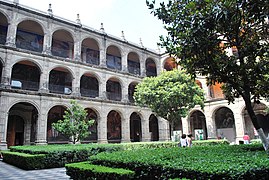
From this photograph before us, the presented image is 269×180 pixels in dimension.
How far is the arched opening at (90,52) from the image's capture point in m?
24.3

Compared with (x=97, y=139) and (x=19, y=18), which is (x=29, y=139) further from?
(x=19, y=18)

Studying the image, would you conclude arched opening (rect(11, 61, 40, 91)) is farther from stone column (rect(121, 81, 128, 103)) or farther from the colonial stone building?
stone column (rect(121, 81, 128, 103))

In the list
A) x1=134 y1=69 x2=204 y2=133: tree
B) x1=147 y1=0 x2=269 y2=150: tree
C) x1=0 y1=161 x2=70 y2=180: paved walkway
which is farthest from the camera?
x1=134 y1=69 x2=204 y2=133: tree

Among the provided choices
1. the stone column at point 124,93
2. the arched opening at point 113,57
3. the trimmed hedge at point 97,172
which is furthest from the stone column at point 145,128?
the trimmed hedge at point 97,172

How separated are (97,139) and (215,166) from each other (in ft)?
61.5

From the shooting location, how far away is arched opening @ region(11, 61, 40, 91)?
19322mm

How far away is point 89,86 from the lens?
2431cm

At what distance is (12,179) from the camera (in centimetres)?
816

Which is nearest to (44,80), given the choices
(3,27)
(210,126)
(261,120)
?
(3,27)

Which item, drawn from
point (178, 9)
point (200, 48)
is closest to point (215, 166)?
point (200, 48)

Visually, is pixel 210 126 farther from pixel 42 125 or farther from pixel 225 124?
pixel 42 125

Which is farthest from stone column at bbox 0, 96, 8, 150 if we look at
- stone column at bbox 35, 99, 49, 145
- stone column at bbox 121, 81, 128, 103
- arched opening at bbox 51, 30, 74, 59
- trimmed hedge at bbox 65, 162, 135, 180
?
trimmed hedge at bbox 65, 162, 135, 180

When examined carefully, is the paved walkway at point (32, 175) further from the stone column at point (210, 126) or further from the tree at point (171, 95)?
the stone column at point (210, 126)

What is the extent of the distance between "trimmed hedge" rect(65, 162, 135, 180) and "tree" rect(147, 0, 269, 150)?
3.98m
